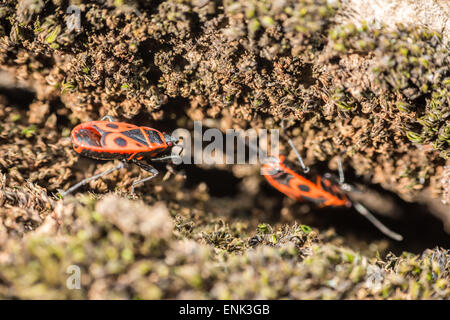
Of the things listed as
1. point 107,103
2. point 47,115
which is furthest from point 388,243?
point 47,115

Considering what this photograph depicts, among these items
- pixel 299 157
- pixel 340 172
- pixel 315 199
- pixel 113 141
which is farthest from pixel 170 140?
pixel 340 172

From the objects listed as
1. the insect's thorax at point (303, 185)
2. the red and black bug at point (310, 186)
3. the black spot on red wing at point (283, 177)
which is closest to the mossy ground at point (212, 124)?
the red and black bug at point (310, 186)

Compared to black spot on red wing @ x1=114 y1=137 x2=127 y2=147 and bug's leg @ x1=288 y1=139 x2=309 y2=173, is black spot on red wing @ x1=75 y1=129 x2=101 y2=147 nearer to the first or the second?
black spot on red wing @ x1=114 y1=137 x2=127 y2=147

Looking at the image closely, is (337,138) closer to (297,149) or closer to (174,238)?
(297,149)

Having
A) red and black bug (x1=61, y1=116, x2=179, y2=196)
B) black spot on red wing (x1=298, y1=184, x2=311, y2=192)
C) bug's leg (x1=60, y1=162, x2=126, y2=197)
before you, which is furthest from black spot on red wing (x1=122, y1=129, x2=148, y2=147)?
black spot on red wing (x1=298, y1=184, x2=311, y2=192)

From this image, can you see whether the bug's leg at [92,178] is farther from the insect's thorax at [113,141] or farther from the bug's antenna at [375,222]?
the bug's antenna at [375,222]

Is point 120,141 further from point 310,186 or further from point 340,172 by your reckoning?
point 340,172
